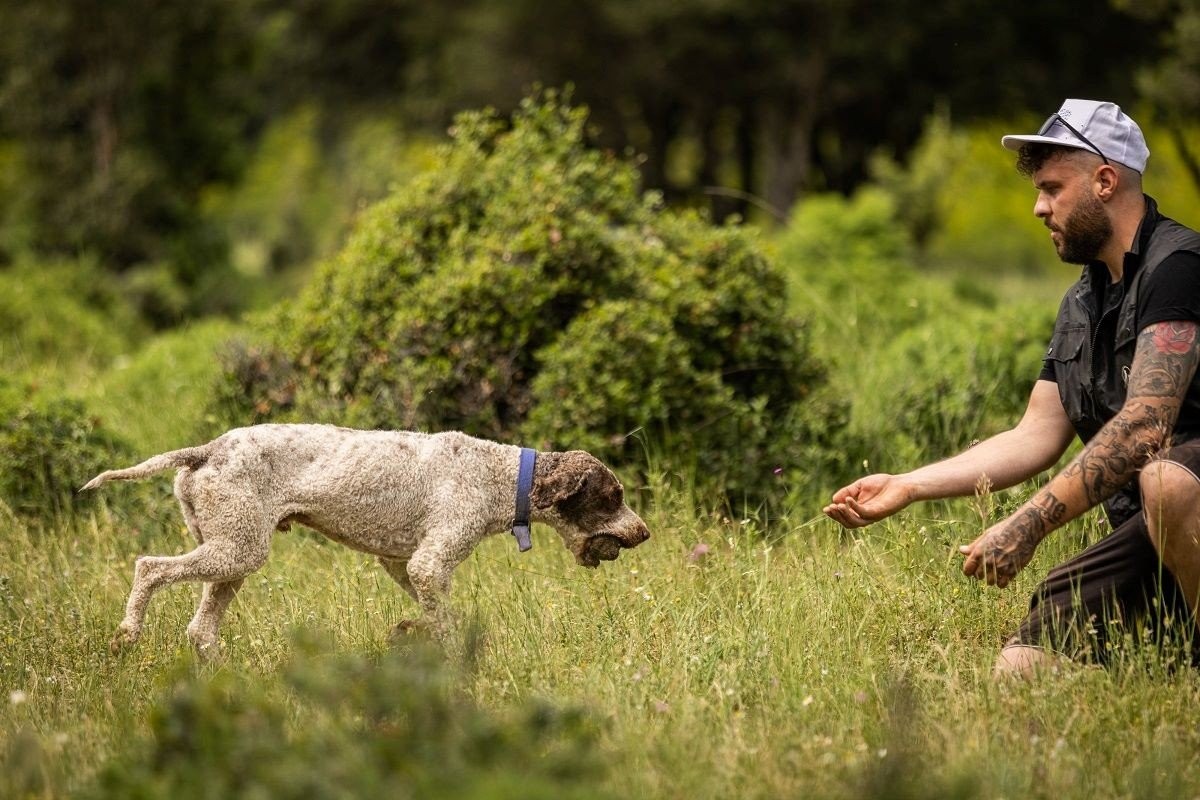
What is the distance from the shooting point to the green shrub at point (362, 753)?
276 cm

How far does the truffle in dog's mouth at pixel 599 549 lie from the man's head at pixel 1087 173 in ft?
5.71

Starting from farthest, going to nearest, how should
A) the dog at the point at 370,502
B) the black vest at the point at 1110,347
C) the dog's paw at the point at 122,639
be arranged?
the dog's paw at the point at 122,639, the dog at the point at 370,502, the black vest at the point at 1110,347

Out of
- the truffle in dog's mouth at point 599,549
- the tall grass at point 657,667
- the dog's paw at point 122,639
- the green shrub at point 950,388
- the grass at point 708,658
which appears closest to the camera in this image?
the tall grass at point 657,667

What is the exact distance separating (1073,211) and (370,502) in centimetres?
240

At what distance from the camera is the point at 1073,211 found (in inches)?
174

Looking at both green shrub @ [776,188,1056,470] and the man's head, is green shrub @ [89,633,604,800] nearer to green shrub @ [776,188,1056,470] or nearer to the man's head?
the man's head

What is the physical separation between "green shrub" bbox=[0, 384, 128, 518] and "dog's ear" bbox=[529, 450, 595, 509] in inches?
117

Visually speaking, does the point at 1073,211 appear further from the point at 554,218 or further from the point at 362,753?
the point at 554,218

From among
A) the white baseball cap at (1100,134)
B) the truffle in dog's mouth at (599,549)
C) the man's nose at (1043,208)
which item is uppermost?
the white baseball cap at (1100,134)

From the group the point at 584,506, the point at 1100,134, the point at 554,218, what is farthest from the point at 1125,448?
the point at 554,218

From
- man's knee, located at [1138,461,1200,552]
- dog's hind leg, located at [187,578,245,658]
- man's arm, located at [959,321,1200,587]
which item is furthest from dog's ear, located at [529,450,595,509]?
man's knee, located at [1138,461,1200,552]

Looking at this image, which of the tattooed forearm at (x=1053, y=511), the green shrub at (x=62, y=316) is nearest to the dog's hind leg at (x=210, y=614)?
the tattooed forearm at (x=1053, y=511)

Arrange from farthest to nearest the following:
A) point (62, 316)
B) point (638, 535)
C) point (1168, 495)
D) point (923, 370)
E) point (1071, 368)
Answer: point (62, 316), point (923, 370), point (638, 535), point (1071, 368), point (1168, 495)

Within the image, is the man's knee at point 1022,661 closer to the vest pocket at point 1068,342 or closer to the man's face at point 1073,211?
the vest pocket at point 1068,342
